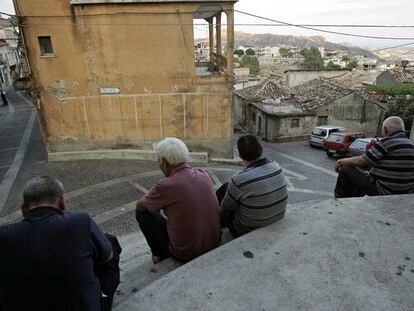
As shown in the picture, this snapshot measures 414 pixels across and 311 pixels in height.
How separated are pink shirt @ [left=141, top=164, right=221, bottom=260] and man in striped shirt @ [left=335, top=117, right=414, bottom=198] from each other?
6.50 feet

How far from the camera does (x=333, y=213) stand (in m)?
3.43

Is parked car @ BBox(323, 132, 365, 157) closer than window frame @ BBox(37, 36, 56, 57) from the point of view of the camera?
No

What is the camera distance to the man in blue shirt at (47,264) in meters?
1.65

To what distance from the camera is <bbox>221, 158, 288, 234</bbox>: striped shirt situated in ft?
9.06

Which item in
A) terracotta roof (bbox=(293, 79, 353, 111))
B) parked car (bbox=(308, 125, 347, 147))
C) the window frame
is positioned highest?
the window frame

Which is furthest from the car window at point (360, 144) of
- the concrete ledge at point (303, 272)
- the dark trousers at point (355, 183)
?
the concrete ledge at point (303, 272)

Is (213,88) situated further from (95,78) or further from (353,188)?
(353,188)

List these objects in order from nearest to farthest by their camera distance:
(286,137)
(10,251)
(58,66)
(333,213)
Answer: (10,251)
(333,213)
(58,66)
(286,137)

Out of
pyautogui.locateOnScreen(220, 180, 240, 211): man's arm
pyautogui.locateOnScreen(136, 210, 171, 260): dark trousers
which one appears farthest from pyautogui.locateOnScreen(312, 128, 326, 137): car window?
pyautogui.locateOnScreen(136, 210, 171, 260): dark trousers

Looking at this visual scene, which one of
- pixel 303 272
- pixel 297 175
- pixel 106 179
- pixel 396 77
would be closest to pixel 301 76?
pixel 396 77

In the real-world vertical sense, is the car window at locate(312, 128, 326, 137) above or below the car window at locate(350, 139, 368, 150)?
below

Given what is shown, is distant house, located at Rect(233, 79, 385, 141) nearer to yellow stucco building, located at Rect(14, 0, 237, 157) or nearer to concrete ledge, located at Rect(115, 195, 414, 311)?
yellow stucco building, located at Rect(14, 0, 237, 157)

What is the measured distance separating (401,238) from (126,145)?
34.6ft

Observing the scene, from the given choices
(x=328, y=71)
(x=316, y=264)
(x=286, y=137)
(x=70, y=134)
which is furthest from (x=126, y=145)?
(x=328, y=71)
